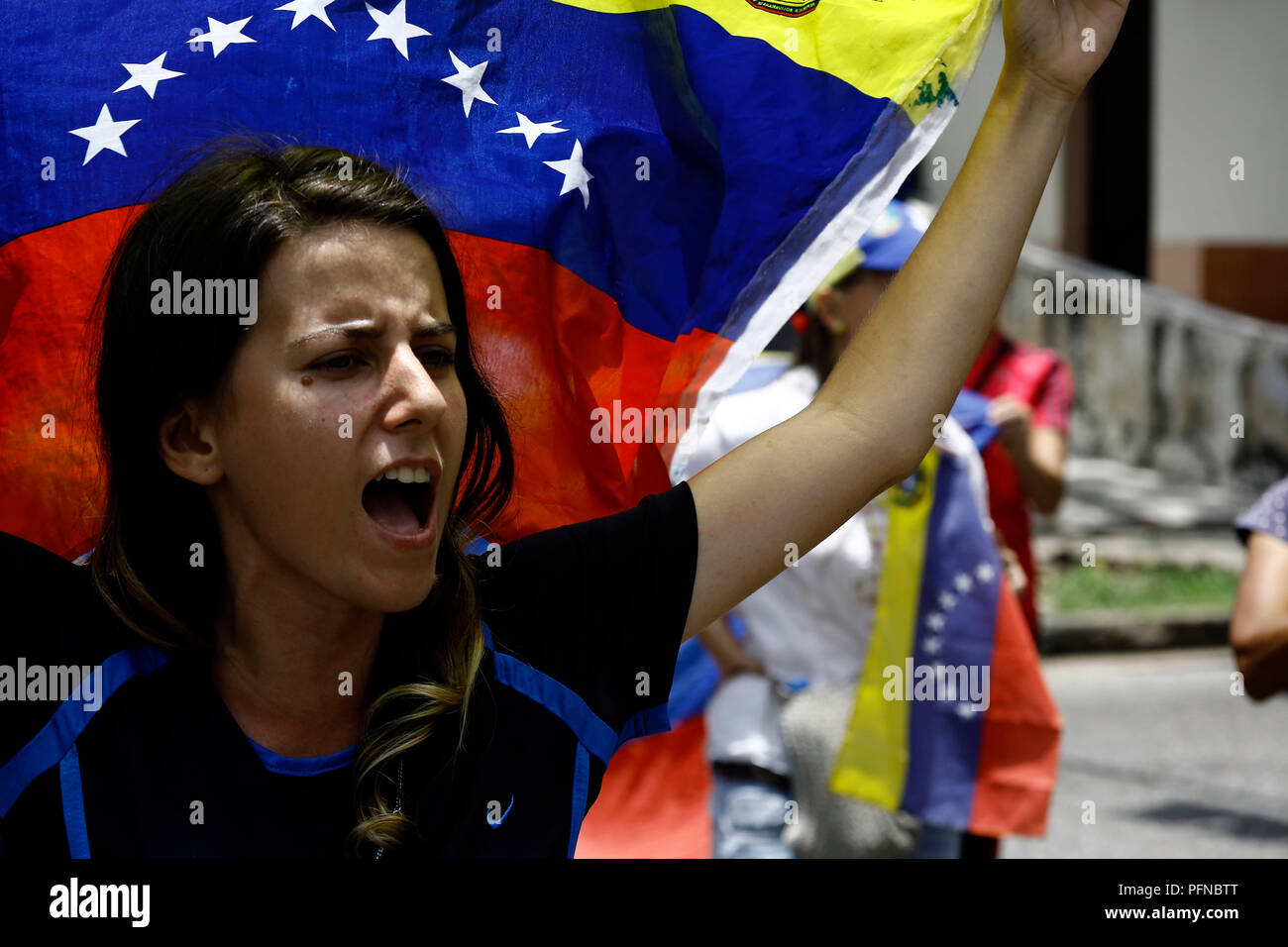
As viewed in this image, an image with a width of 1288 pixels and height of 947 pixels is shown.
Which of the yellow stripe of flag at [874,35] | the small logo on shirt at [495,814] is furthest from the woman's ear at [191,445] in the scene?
the yellow stripe of flag at [874,35]

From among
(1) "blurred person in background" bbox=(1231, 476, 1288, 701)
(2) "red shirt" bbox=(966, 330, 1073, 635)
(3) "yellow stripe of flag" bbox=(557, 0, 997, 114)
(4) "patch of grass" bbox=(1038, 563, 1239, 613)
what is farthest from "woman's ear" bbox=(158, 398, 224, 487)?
(4) "patch of grass" bbox=(1038, 563, 1239, 613)

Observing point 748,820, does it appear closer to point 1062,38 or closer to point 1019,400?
point 1019,400

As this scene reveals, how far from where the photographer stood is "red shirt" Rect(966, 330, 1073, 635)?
471 centimetres

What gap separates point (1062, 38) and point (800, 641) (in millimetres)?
2589

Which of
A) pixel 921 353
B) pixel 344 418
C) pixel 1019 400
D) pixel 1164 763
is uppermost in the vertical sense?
pixel 1019 400

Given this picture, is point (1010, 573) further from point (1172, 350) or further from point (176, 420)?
point (1172, 350)

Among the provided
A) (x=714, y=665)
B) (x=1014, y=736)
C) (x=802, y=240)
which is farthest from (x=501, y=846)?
(x=714, y=665)

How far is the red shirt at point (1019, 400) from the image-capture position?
15.5 feet

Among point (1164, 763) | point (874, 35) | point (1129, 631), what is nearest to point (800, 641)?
point (874, 35)

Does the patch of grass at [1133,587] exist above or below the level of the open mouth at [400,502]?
above

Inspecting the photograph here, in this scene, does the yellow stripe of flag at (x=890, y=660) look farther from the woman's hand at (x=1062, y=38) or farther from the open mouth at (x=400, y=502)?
the open mouth at (x=400, y=502)

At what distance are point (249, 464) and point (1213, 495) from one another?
12.4 metres

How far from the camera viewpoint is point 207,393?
5.73ft

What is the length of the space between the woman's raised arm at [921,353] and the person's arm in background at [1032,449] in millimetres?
2927
